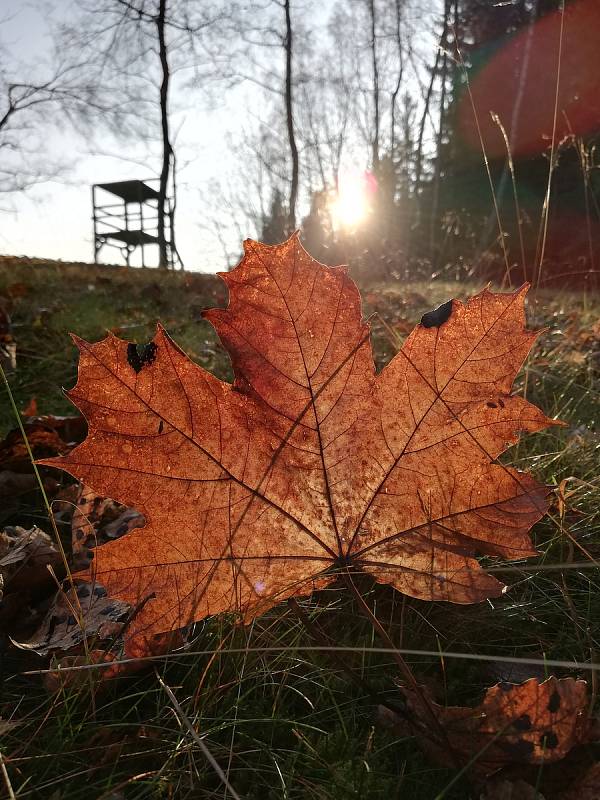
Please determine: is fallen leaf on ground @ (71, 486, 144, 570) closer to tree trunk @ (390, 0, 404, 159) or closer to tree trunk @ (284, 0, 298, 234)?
tree trunk @ (284, 0, 298, 234)

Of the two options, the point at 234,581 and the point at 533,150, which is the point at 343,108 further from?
the point at 234,581

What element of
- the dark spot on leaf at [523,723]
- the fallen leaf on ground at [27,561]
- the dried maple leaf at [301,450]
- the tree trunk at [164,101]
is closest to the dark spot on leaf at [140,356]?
the dried maple leaf at [301,450]

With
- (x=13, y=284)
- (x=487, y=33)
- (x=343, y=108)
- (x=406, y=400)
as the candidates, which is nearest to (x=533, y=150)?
(x=487, y=33)

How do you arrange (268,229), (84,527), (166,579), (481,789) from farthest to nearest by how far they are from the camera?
(268,229)
(84,527)
(166,579)
(481,789)

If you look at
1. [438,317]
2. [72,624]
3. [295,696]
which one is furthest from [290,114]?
[295,696]

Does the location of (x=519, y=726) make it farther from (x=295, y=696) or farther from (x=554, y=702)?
(x=295, y=696)

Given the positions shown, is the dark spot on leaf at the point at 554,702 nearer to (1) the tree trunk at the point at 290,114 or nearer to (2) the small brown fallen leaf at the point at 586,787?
(2) the small brown fallen leaf at the point at 586,787
